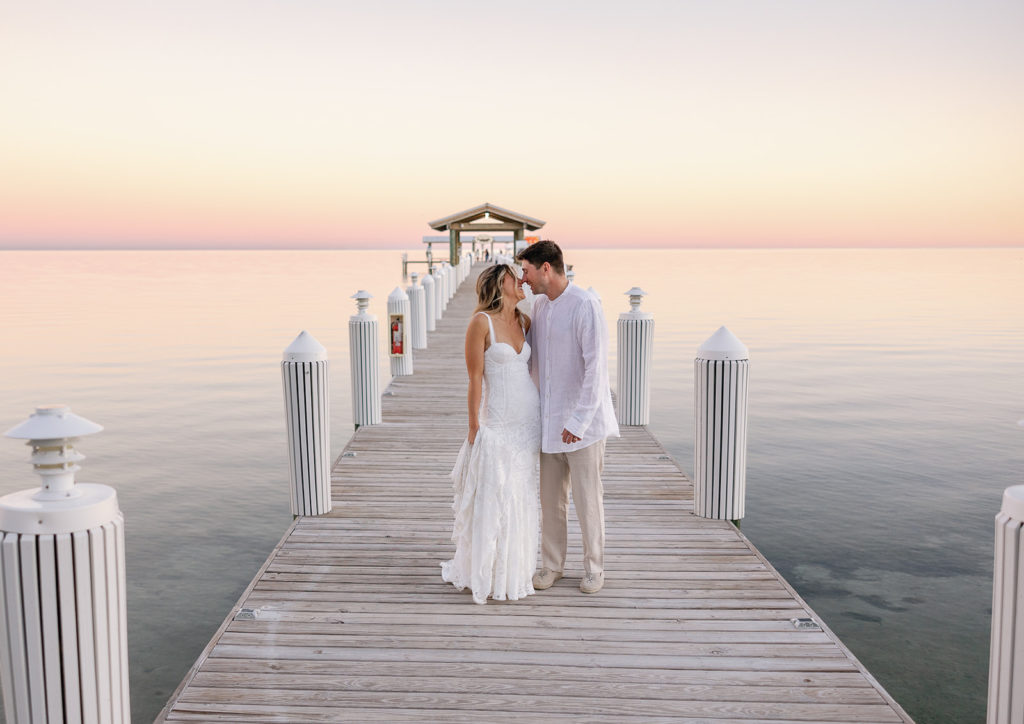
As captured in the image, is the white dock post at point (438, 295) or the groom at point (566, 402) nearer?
the groom at point (566, 402)

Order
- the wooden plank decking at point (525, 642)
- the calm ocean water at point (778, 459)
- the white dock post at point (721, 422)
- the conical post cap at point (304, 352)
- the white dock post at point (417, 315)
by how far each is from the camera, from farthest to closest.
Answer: the white dock post at point (417, 315) < the calm ocean water at point (778, 459) < the conical post cap at point (304, 352) < the white dock post at point (721, 422) < the wooden plank decking at point (525, 642)

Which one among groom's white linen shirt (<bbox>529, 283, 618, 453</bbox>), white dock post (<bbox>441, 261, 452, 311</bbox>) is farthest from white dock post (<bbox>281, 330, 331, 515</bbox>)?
white dock post (<bbox>441, 261, 452, 311</bbox>)

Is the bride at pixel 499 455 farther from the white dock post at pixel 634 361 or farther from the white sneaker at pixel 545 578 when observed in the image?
the white dock post at pixel 634 361

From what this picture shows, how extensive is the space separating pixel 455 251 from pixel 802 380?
20.5m

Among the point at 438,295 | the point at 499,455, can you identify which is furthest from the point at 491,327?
the point at 438,295

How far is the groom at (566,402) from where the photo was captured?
4.22 meters

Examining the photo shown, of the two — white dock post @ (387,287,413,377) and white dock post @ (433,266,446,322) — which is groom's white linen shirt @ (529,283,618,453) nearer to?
white dock post @ (387,287,413,377)

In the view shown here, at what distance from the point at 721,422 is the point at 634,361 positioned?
3343 mm

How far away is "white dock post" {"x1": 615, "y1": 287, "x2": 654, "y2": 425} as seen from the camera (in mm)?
8711

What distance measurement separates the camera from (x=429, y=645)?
12.9ft

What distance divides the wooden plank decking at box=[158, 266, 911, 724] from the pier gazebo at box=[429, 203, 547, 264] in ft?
89.6

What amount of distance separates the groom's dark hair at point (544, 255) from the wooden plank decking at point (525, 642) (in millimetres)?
1788

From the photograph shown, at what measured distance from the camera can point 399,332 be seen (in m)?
12.1

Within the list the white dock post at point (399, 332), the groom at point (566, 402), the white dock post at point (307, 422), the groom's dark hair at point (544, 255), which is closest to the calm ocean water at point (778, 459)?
the white dock post at point (307, 422)
